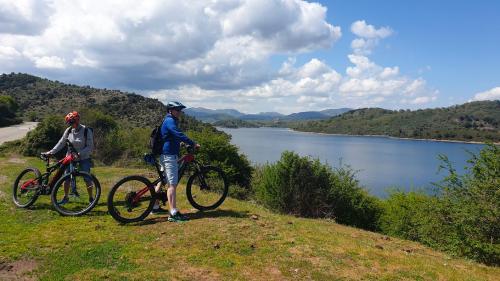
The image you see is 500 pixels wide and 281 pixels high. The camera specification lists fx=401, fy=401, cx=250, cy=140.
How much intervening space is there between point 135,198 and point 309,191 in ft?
39.4

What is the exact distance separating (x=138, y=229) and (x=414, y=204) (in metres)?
17.4

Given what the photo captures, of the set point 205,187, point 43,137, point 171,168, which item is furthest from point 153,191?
point 43,137

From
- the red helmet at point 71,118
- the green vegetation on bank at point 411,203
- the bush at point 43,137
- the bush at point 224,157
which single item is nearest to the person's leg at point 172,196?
the red helmet at point 71,118

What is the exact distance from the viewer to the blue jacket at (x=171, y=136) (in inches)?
310

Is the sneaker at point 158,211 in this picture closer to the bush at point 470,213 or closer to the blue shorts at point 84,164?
the blue shorts at point 84,164

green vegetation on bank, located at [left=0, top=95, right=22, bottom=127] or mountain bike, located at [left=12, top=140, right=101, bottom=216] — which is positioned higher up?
green vegetation on bank, located at [left=0, top=95, right=22, bottom=127]

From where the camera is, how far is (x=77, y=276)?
223 inches

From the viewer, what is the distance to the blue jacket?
7875mm

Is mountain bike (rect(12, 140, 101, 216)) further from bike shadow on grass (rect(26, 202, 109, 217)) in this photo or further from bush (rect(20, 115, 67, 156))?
bush (rect(20, 115, 67, 156))

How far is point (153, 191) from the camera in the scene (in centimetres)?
845

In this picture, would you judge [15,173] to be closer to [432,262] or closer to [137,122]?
[432,262]

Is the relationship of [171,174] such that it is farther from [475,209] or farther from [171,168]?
[475,209]

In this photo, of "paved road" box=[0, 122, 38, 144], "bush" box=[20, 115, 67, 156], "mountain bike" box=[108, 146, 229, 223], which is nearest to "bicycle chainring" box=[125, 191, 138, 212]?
"mountain bike" box=[108, 146, 229, 223]

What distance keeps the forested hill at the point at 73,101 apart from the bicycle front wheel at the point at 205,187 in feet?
228
